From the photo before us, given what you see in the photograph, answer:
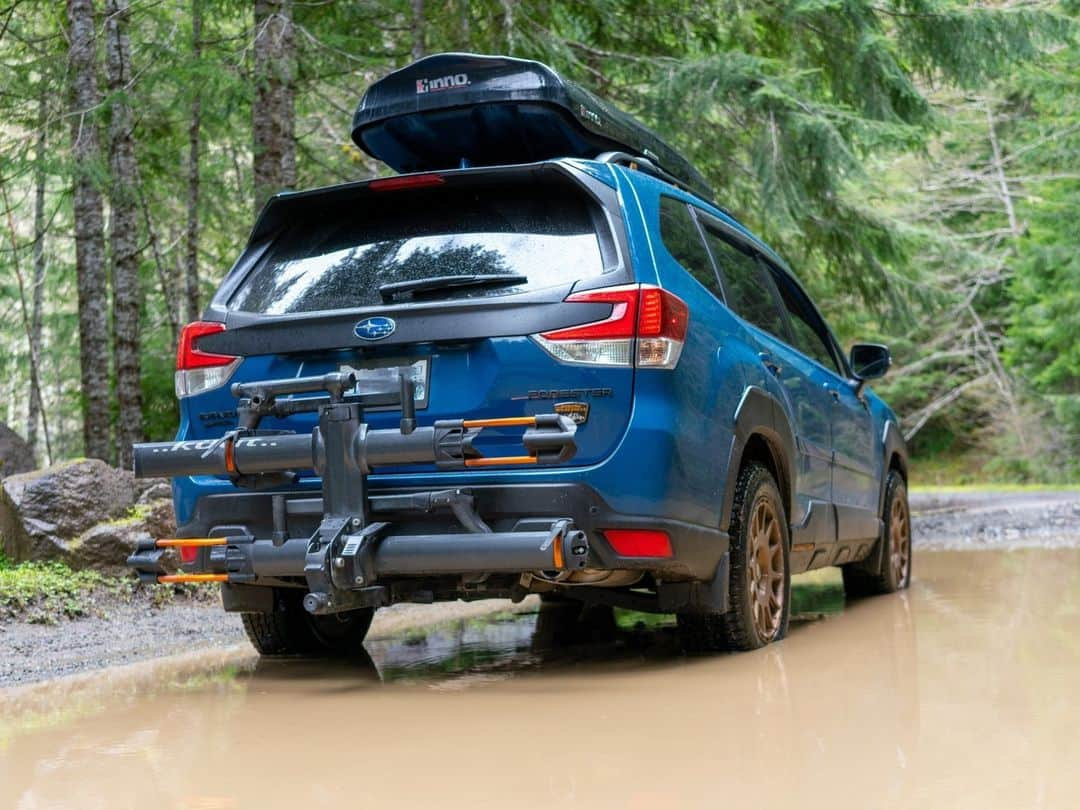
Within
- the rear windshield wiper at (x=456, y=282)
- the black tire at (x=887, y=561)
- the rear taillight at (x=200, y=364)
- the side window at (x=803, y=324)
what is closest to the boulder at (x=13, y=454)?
the rear taillight at (x=200, y=364)

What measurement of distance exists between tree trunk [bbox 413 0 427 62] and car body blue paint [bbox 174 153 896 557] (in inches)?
259

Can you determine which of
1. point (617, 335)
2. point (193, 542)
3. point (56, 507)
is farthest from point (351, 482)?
point (56, 507)

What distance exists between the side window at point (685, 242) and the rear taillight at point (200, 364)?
1.86 meters

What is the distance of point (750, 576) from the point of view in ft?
18.8

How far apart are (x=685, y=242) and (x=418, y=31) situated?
695 centimetres

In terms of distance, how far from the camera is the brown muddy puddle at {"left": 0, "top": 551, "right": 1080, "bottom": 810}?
11.3ft

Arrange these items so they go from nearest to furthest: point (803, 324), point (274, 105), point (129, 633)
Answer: point (129, 633), point (803, 324), point (274, 105)

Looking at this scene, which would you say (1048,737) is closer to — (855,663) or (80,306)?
(855,663)

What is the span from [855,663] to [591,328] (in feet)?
6.62

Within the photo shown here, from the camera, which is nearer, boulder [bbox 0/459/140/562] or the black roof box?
the black roof box

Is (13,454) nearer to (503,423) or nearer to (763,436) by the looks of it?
(763,436)

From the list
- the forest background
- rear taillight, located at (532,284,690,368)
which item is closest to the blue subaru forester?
rear taillight, located at (532,284,690,368)

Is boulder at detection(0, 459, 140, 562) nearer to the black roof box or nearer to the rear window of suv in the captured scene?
the black roof box

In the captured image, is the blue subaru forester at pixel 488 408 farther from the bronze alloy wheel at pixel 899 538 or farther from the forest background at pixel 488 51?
the forest background at pixel 488 51
